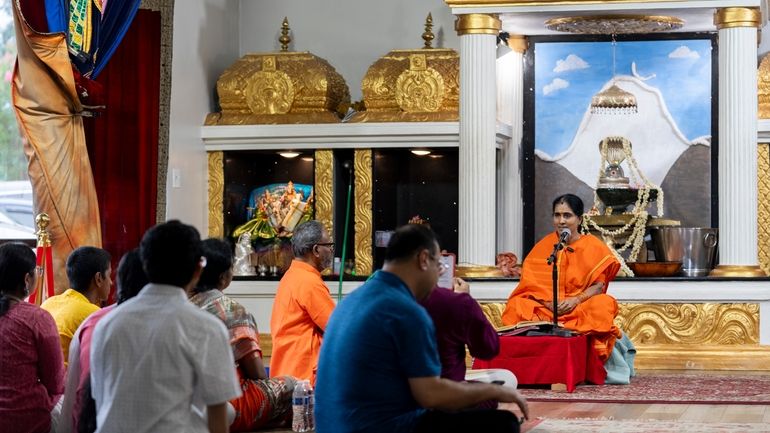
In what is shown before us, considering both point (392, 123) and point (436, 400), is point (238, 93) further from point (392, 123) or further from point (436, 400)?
point (436, 400)

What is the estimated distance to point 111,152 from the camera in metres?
10.0

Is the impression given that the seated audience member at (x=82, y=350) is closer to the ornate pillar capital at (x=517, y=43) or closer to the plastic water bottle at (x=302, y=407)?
the plastic water bottle at (x=302, y=407)

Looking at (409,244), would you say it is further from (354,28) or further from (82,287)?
(354,28)

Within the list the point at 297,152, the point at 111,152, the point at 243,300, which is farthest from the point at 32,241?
the point at 297,152

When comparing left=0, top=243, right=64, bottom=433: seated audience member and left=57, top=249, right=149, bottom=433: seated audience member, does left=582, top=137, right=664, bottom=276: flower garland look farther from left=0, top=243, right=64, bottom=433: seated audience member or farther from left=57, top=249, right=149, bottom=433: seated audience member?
left=57, top=249, right=149, bottom=433: seated audience member

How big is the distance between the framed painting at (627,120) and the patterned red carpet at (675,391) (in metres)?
2.69

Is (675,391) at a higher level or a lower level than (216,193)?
lower

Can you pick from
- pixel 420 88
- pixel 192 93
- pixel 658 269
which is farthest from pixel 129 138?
pixel 658 269

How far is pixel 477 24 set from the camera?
11.1 metres

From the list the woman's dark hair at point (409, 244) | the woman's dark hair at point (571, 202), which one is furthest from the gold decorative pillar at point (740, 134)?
the woman's dark hair at point (409, 244)

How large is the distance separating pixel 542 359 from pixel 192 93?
4.40m

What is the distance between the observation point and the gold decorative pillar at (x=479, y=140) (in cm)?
1111

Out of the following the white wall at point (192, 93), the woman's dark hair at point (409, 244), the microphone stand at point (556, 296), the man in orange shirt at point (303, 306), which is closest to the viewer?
the woman's dark hair at point (409, 244)

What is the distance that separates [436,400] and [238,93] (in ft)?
26.7
